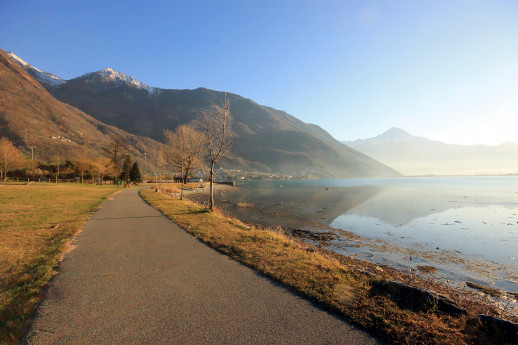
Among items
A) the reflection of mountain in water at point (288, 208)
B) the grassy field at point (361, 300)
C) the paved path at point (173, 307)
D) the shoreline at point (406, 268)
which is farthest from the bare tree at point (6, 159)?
the grassy field at point (361, 300)

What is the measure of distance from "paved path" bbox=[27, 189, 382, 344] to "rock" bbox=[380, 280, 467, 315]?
1.96 metres

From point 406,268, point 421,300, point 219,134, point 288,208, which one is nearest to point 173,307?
point 421,300

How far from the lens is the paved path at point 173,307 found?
387 centimetres

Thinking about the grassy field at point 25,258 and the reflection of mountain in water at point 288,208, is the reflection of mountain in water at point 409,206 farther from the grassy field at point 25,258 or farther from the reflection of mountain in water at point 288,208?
the grassy field at point 25,258

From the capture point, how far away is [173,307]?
4770mm

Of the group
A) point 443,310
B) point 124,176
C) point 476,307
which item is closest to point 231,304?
point 443,310

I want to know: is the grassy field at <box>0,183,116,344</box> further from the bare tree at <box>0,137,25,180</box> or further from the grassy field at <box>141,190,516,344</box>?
the bare tree at <box>0,137,25,180</box>

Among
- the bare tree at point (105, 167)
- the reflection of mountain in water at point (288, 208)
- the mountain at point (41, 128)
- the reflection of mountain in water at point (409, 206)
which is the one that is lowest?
the reflection of mountain in water at point (288, 208)

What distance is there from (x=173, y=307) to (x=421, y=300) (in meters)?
5.48

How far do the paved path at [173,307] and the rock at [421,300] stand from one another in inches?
77.0

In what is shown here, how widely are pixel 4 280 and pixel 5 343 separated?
11.9 feet

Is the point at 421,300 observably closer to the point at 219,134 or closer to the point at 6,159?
the point at 219,134

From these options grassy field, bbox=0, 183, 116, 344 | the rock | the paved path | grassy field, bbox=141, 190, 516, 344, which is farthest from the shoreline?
grassy field, bbox=0, 183, 116, 344

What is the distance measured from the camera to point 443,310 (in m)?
5.00
